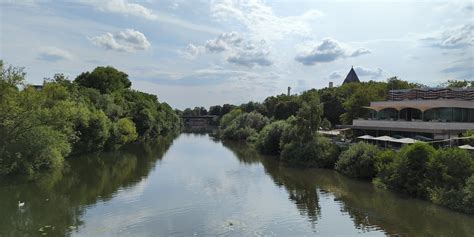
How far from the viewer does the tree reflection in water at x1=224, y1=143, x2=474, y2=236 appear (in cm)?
2422

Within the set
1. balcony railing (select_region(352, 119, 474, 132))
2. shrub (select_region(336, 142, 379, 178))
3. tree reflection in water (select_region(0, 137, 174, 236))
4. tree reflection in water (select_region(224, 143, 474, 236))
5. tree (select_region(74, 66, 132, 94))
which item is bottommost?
tree reflection in water (select_region(224, 143, 474, 236))

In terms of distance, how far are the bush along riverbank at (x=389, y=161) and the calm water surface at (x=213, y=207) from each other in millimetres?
1058

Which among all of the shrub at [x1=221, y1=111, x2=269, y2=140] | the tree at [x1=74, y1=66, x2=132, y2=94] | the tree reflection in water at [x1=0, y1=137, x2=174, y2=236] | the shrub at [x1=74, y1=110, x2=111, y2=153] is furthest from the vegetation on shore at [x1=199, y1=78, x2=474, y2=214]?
the tree at [x1=74, y1=66, x2=132, y2=94]

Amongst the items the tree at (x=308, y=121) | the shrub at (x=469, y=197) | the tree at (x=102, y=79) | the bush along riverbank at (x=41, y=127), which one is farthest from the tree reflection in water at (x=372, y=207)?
the tree at (x=102, y=79)

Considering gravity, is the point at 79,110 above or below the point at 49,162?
above

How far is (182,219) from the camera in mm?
24859

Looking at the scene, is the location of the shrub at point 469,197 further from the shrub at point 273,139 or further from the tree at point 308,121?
the shrub at point 273,139

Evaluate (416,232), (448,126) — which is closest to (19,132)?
(416,232)

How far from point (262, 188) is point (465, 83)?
47083 mm

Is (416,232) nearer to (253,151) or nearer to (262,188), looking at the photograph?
(262,188)

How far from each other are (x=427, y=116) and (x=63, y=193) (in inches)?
1365

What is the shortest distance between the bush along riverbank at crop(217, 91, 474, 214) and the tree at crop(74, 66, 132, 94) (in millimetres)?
44393

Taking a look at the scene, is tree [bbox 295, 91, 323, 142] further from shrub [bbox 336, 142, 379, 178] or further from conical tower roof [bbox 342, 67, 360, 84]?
conical tower roof [bbox 342, 67, 360, 84]

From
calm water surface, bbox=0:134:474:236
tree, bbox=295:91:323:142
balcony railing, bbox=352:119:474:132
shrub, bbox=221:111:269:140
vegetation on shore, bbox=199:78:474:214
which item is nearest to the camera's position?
calm water surface, bbox=0:134:474:236
